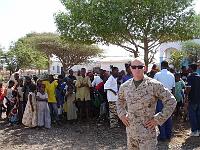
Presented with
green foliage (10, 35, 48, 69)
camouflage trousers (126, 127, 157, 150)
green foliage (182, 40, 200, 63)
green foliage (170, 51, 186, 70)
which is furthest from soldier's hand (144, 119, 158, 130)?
green foliage (10, 35, 48, 69)

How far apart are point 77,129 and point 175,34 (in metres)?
5.37

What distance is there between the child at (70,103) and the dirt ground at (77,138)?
307 millimetres

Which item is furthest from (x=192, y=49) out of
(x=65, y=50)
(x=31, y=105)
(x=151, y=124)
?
(x=151, y=124)

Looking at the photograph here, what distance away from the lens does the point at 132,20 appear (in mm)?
13352

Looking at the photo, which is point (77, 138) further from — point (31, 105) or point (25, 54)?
point (25, 54)

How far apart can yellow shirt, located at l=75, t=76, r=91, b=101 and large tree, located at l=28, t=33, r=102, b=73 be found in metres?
31.9

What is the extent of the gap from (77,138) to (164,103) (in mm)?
5303

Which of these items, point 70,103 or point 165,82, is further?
point 70,103

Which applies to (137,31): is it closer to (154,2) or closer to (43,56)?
(154,2)

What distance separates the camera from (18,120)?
1206cm

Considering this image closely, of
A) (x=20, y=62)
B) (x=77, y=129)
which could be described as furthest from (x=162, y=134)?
(x=20, y=62)

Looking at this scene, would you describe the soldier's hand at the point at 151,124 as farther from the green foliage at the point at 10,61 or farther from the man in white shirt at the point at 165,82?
the green foliage at the point at 10,61

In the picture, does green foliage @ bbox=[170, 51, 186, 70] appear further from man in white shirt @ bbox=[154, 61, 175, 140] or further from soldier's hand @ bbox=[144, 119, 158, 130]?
soldier's hand @ bbox=[144, 119, 158, 130]

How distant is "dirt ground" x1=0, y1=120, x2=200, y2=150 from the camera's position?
874 cm
